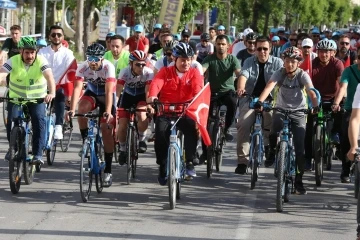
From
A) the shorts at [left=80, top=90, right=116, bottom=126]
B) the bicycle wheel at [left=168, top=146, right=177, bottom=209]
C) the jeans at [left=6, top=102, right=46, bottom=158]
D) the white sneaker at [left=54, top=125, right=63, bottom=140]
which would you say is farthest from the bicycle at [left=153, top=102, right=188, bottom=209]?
the white sneaker at [left=54, top=125, right=63, bottom=140]

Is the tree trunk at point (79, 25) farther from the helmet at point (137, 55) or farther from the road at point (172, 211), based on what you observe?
the helmet at point (137, 55)

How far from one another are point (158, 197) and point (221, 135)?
8.37 ft

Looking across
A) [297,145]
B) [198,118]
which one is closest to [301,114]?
[297,145]

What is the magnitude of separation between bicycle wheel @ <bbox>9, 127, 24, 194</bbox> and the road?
144 mm

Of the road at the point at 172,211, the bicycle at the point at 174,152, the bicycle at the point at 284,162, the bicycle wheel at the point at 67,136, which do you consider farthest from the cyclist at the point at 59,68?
the bicycle at the point at 284,162

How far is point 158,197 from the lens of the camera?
12.1 metres

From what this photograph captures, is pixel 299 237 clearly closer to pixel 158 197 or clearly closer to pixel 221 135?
pixel 158 197

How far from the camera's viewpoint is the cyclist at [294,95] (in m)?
12.1

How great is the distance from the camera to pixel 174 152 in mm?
11211

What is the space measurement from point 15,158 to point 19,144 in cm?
22

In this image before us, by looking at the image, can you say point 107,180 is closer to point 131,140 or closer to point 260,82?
point 131,140

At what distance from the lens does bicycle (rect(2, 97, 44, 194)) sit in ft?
38.8

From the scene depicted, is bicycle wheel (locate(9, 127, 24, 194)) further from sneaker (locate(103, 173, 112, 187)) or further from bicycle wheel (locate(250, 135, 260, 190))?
bicycle wheel (locate(250, 135, 260, 190))

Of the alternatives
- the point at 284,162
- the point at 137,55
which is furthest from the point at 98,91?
the point at 284,162
